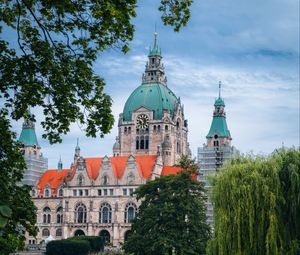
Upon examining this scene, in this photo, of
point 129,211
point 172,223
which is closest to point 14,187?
point 172,223

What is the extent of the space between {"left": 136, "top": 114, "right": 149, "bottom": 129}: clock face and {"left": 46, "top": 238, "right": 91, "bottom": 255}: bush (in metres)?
52.8

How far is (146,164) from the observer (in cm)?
11338

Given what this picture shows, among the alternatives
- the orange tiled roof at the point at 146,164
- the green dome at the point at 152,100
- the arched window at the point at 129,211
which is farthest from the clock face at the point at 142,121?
the arched window at the point at 129,211

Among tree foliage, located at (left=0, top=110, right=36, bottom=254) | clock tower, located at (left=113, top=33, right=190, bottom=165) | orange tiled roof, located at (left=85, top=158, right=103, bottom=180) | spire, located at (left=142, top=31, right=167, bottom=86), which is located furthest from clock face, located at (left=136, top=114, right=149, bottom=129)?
tree foliage, located at (left=0, top=110, right=36, bottom=254)

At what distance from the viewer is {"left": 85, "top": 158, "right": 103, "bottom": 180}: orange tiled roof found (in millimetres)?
114056

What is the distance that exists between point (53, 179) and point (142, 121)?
78.2 ft

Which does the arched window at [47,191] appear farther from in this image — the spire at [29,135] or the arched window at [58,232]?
the spire at [29,135]

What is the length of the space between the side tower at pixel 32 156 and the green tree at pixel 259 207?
291ft

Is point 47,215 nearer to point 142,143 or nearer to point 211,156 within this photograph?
point 142,143

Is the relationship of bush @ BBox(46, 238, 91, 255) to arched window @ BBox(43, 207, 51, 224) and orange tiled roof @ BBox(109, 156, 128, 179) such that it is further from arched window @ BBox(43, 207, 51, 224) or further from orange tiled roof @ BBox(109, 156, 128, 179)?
arched window @ BBox(43, 207, 51, 224)

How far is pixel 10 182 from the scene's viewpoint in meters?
20.1

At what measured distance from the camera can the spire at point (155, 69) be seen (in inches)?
5527

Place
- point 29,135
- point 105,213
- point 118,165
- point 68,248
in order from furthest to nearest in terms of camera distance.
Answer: point 29,135, point 118,165, point 105,213, point 68,248

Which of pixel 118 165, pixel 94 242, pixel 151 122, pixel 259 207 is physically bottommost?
pixel 94 242
